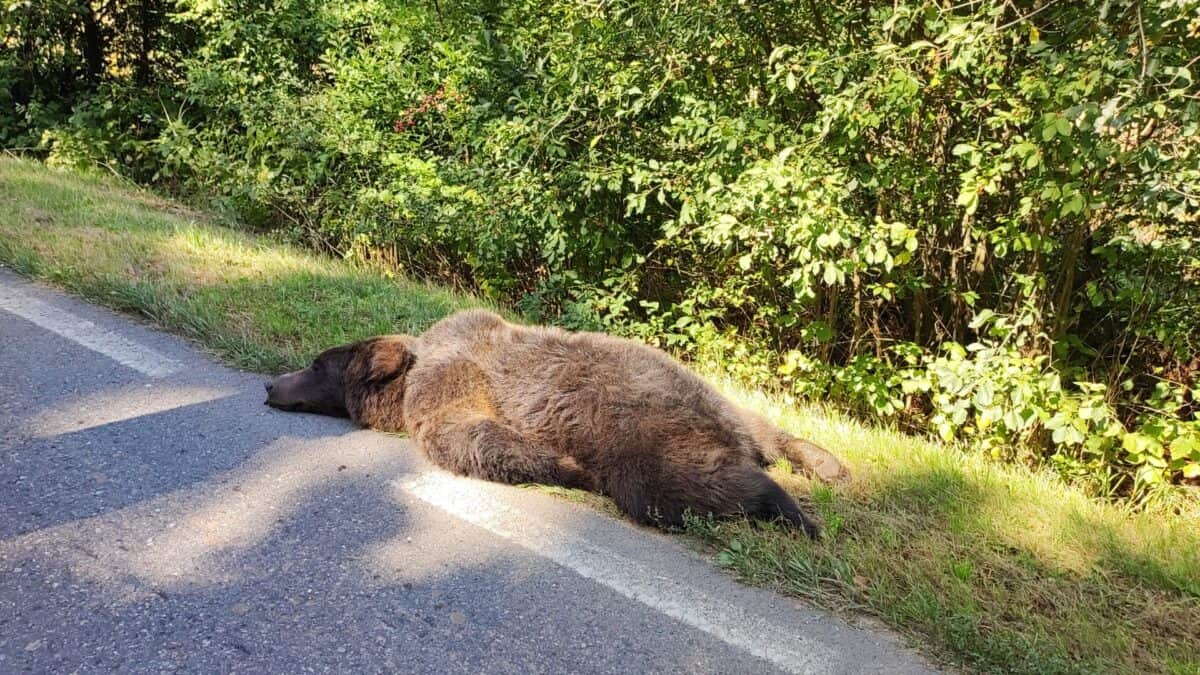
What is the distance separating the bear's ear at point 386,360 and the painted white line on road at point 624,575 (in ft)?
3.17

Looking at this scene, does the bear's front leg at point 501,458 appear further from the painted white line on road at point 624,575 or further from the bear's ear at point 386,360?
the bear's ear at point 386,360

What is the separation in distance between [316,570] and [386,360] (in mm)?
2025

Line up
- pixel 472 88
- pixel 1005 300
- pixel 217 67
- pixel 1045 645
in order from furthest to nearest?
pixel 217 67
pixel 472 88
pixel 1005 300
pixel 1045 645

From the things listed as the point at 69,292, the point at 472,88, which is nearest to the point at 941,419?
the point at 472,88

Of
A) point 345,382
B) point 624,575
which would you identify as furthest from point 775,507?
point 345,382

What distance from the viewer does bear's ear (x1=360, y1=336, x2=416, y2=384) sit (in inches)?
197

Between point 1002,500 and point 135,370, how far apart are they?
4.80 m

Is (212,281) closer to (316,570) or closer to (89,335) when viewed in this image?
(89,335)

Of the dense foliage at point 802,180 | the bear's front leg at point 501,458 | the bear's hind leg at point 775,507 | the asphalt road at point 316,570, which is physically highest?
the dense foliage at point 802,180

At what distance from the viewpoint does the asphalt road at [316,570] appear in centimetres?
279

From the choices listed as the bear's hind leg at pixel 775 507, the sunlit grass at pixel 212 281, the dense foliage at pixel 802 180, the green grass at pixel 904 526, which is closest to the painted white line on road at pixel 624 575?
the green grass at pixel 904 526

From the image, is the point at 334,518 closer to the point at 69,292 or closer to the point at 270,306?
the point at 270,306

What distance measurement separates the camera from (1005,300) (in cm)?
711

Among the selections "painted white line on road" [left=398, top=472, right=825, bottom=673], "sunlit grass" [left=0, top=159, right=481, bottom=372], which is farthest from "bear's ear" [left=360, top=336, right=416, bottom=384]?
"painted white line on road" [left=398, top=472, right=825, bottom=673]
